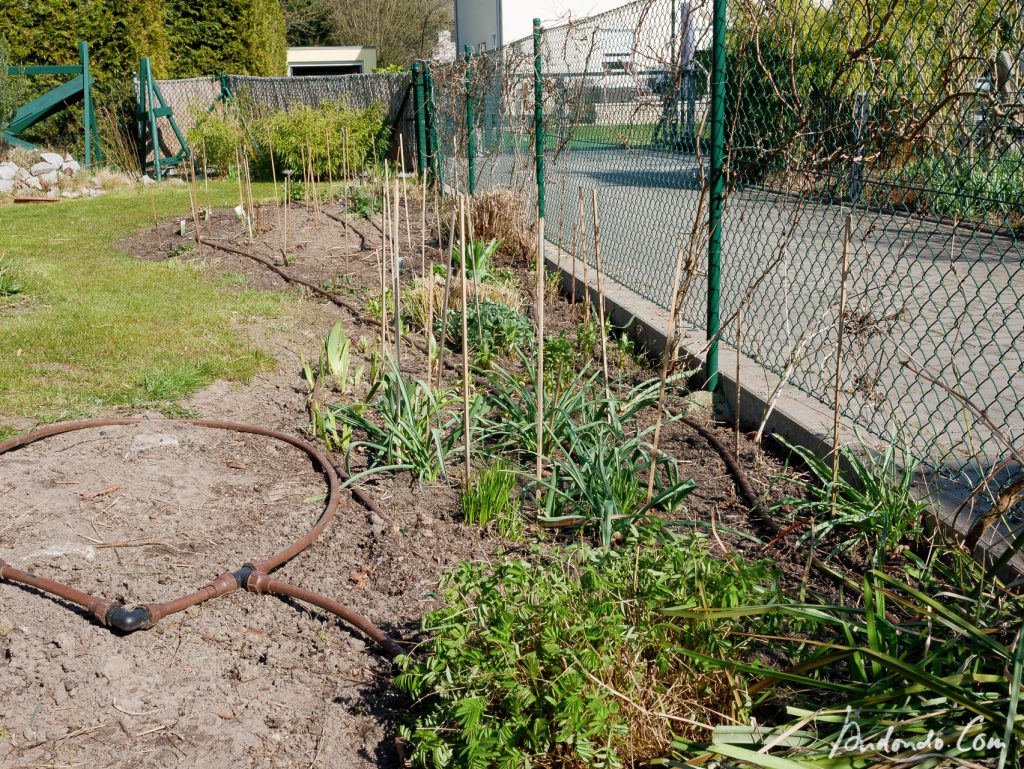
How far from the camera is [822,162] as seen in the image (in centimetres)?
349

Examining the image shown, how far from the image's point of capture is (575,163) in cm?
781

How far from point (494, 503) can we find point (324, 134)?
11685 mm

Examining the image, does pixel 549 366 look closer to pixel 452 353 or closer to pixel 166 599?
pixel 452 353

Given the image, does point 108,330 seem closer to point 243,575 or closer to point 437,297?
point 437,297

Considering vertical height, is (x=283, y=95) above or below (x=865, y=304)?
above

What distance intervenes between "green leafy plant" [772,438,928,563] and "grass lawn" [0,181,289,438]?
3141 mm

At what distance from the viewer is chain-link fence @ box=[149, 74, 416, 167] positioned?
51.1 feet

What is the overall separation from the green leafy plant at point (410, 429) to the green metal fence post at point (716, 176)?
127 cm

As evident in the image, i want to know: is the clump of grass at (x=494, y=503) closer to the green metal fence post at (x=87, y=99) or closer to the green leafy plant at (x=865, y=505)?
→ the green leafy plant at (x=865, y=505)

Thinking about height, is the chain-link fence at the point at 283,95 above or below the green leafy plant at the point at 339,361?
above

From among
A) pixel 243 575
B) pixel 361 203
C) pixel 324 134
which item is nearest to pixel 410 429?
pixel 243 575

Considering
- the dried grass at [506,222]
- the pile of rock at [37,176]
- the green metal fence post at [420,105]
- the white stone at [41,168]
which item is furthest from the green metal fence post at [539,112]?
the white stone at [41,168]

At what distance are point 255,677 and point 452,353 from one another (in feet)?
10.1

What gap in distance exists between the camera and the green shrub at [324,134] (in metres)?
13.5
